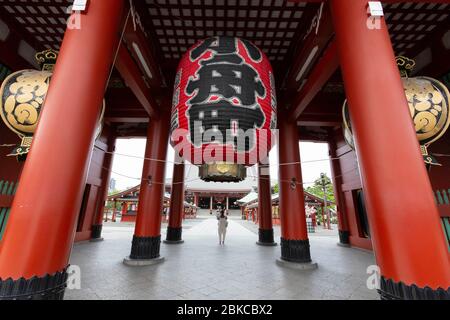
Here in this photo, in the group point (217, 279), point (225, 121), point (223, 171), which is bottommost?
point (217, 279)

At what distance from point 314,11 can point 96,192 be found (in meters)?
10.4

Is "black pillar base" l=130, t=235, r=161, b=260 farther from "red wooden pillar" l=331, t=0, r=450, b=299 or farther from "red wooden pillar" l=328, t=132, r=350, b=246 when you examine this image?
"red wooden pillar" l=328, t=132, r=350, b=246

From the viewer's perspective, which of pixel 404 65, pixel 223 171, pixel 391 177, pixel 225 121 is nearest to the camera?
pixel 391 177

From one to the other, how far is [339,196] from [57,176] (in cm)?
1033

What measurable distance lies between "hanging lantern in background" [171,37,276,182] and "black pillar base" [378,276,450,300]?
156 centimetres

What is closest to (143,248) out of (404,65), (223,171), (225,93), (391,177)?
(223,171)

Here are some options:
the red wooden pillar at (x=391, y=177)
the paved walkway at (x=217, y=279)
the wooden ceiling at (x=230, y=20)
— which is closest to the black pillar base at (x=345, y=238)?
the paved walkway at (x=217, y=279)

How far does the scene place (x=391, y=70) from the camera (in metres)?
2.16

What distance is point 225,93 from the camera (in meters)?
2.22

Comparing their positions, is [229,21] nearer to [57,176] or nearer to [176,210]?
[57,176]

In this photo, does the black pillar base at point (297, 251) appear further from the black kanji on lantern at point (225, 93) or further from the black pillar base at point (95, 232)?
the black pillar base at point (95, 232)

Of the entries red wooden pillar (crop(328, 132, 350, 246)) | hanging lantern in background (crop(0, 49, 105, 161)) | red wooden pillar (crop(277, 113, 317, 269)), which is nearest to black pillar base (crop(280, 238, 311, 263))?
red wooden pillar (crop(277, 113, 317, 269))
